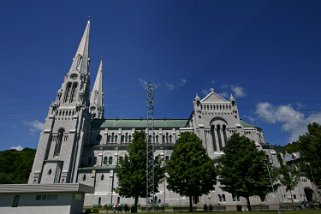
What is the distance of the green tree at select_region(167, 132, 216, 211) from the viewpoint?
1106 inches

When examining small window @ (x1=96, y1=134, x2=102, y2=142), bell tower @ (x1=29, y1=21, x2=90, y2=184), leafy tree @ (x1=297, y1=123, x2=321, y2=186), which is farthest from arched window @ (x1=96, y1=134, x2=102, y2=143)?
leafy tree @ (x1=297, y1=123, x2=321, y2=186)

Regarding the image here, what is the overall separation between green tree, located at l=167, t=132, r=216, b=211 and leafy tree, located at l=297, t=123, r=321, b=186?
13.7m

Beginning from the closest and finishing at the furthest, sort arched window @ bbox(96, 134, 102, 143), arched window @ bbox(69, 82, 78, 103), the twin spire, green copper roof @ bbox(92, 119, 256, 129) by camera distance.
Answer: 1. arched window @ bbox(69, 82, 78, 103)
2. arched window @ bbox(96, 134, 102, 143)
3. green copper roof @ bbox(92, 119, 256, 129)
4. the twin spire

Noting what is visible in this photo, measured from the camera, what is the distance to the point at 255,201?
40812 mm

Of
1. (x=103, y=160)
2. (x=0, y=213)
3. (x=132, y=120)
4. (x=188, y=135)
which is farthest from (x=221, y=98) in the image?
(x=0, y=213)

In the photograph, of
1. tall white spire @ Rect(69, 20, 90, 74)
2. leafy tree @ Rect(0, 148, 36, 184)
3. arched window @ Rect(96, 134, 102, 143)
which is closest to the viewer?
arched window @ Rect(96, 134, 102, 143)

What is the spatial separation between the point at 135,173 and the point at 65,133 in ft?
102

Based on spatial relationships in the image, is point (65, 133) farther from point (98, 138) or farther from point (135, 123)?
point (135, 123)

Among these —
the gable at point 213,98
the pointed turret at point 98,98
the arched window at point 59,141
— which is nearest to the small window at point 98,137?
the arched window at point 59,141

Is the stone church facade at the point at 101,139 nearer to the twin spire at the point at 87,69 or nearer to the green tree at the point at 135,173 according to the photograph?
the twin spire at the point at 87,69

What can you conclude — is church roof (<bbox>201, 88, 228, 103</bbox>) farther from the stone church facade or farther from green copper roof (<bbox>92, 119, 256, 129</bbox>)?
green copper roof (<bbox>92, 119, 256, 129</bbox>)

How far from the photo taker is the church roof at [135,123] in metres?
62.0

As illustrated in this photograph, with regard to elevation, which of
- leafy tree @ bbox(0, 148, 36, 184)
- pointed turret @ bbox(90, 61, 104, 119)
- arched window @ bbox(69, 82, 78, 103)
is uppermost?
pointed turret @ bbox(90, 61, 104, 119)

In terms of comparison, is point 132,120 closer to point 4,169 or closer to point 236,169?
point 236,169
